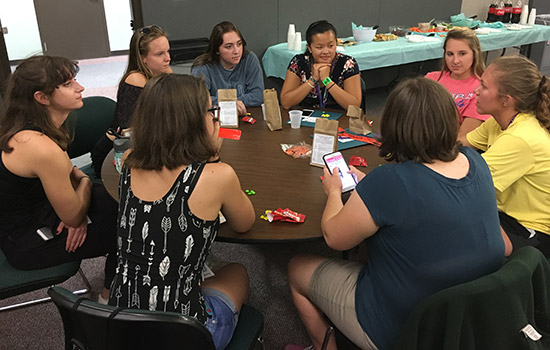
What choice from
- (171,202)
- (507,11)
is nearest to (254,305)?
(171,202)

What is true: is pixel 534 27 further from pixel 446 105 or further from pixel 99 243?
pixel 99 243

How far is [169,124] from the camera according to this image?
1.29 m

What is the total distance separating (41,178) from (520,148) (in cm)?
176

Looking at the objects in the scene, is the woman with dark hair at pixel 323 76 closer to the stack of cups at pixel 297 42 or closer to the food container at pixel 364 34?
the stack of cups at pixel 297 42

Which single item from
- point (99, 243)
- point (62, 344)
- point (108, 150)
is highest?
point (108, 150)

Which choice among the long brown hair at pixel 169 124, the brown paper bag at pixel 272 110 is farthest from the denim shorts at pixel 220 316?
the brown paper bag at pixel 272 110

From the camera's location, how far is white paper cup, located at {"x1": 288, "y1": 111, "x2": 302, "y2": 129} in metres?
2.38

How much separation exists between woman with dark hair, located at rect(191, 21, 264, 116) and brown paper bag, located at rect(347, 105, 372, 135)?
0.76 m

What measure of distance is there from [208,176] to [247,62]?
1.82 m

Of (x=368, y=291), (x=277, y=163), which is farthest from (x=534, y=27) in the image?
(x=368, y=291)

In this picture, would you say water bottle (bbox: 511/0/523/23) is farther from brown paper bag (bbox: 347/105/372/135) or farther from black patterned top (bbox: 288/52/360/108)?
brown paper bag (bbox: 347/105/372/135)

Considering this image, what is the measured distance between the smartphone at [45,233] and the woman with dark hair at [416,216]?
108 centimetres

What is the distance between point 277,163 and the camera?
1.97 m

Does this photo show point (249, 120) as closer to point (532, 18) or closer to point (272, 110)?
point (272, 110)
